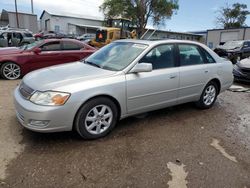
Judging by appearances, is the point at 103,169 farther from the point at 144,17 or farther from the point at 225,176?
the point at 144,17

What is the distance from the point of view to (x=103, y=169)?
109 inches

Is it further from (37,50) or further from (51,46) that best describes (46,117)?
(51,46)

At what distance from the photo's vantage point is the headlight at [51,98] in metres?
2.97

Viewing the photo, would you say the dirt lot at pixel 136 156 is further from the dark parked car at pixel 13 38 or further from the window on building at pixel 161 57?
the dark parked car at pixel 13 38

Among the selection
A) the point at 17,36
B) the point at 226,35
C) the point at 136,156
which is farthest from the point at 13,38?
the point at 226,35

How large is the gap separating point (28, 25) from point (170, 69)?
132ft

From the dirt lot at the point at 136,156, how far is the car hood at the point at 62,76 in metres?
0.82

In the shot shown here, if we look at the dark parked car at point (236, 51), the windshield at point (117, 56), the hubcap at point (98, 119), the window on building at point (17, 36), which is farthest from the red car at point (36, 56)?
the window on building at point (17, 36)

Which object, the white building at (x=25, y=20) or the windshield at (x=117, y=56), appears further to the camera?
the white building at (x=25, y=20)

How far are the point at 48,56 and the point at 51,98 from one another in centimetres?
508

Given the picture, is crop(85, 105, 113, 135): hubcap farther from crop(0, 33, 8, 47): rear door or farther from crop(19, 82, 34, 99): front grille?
crop(0, 33, 8, 47): rear door

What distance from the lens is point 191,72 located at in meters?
4.37

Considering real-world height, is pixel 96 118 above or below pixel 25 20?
below

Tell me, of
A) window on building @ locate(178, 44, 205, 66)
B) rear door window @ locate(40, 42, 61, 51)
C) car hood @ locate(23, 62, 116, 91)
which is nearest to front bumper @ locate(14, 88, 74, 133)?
car hood @ locate(23, 62, 116, 91)
